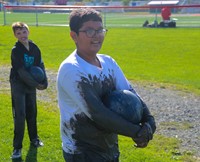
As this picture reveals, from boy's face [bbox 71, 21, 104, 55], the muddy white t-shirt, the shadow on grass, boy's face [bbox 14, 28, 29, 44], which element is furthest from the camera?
the shadow on grass

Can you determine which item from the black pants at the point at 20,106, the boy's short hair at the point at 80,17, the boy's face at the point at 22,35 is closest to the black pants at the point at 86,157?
the boy's short hair at the point at 80,17

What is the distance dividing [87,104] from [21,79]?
3.06 meters

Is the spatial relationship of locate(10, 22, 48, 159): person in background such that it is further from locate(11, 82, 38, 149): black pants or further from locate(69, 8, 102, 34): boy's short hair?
locate(69, 8, 102, 34): boy's short hair

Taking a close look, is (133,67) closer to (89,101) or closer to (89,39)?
(89,39)

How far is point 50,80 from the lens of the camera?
485 inches

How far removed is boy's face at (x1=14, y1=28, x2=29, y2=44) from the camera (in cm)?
598

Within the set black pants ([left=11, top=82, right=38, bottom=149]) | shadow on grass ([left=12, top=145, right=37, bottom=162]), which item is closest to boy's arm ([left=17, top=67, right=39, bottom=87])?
black pants ([left=11, top=82, right=38, bottom=149])

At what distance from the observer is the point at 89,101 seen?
3.09 meters

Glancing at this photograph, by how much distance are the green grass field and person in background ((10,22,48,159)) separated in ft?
1.61

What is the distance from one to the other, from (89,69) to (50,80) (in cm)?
920

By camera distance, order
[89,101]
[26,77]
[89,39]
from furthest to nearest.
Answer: [26,77]
[89,39]
[89,101]

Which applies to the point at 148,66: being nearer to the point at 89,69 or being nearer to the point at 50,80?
the point at 50,80

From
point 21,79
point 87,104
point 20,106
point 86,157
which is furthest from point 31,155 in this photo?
point 87,104

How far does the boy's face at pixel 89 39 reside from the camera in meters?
3.21
